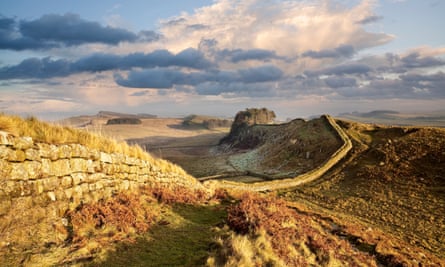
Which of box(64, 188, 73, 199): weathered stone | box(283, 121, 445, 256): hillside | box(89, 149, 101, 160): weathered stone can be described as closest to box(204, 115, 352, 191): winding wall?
box(283, 121, 445, 256): hillside

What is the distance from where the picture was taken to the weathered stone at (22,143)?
804 cm

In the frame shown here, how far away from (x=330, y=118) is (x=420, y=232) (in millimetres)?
41432

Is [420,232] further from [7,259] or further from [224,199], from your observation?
[7,259]

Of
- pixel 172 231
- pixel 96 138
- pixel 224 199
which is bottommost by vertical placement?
pixel 224 199

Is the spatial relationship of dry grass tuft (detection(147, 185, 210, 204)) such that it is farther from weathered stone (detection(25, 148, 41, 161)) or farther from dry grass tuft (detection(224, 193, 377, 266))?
weathered stone (detection(25, 148, 41, 161))

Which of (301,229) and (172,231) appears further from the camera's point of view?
(301,229)

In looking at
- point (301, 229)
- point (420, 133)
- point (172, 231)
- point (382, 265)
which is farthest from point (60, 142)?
point (420, 133)

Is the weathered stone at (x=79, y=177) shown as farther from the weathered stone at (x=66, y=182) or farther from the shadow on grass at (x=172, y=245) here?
the shadow on grass at (x=172, y=245)

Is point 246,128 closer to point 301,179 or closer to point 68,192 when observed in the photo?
point 301,179

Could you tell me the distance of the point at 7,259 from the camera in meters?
6.77

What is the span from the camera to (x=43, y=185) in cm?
869

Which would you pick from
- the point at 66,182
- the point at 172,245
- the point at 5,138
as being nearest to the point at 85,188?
the point at 66,182

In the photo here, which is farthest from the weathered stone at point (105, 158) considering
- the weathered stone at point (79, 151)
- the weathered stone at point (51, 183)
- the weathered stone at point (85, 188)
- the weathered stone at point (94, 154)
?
the weathered stone at point (51, 183)

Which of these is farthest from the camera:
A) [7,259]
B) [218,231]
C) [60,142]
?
[218,231]
